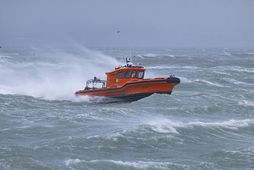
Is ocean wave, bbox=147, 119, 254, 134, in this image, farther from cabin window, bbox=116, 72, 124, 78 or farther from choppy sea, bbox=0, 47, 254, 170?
cabin window, bbox=116, 72, 124, 78

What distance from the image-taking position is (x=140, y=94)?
128ft

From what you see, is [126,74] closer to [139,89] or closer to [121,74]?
[121,74]

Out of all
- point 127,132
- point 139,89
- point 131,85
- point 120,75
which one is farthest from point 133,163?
point 120,75

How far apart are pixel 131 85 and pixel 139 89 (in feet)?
2.05

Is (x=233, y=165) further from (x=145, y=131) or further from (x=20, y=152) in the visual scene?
(x=20, y=152)

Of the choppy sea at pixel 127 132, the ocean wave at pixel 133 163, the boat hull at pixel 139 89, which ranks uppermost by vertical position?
the boat hull at pixel 139 89

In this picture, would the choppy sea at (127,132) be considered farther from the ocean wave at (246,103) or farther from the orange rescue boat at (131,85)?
the orange rescue boat at (131,85)

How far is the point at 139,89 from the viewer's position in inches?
1528

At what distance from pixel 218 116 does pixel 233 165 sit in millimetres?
11749

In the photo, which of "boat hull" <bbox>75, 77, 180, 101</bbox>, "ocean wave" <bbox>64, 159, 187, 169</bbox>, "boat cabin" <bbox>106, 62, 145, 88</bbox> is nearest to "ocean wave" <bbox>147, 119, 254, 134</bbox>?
"ocean wave" <bbox>64, 159, 187, 169</bbox>

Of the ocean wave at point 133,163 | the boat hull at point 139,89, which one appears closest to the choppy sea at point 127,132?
the ocean wave at point 133,163

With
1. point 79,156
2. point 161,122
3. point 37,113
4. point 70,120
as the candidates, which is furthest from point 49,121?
point 79,156

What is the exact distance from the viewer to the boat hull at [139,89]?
38594 mm

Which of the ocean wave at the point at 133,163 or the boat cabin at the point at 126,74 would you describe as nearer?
the ocean wave at the point at 133,163
